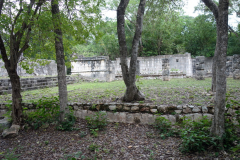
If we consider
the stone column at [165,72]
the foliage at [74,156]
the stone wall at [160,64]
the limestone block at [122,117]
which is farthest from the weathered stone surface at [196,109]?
the stone wall at [160,64]

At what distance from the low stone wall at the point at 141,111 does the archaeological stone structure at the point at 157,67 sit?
10319 millimetres

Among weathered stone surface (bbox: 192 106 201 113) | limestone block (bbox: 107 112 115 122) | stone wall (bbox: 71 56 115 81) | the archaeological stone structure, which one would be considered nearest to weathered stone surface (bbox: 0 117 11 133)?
limestone block (bbox: 107 112 115 122)

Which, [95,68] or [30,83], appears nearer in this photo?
[30,83]

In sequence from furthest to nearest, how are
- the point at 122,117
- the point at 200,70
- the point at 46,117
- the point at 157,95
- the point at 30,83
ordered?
1. the point at 200,70
2. the point at 30,83
3. the point at 157,95
4. the point at 122,117
5. the point at 46,117

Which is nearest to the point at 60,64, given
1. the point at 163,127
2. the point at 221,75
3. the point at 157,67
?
the point at 163,127

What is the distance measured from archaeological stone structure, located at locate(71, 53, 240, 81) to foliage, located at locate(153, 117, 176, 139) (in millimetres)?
10718

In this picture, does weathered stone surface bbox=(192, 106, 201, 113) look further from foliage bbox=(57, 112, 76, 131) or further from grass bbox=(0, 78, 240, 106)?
foliage bbox=(57, 112, 76, 131)

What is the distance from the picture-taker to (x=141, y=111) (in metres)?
5.07

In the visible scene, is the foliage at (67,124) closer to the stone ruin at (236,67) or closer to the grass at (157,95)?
the grass at (157,95)

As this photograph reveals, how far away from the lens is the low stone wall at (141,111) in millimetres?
4539

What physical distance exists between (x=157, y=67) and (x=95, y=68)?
7508 mm

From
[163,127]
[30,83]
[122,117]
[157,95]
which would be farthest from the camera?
[30,83]

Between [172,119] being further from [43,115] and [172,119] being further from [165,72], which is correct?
[165,72]

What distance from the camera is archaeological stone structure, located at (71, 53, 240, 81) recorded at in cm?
1490
